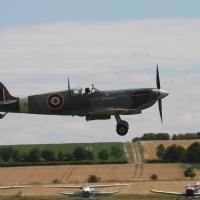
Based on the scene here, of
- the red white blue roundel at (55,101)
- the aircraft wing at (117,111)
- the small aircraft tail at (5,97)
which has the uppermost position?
the small aircraft tail at (5,97)

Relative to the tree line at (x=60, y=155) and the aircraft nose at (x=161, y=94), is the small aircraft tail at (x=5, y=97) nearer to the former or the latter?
the aircraft nose at (x=161, y=94)

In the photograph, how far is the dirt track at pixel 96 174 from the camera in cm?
6950

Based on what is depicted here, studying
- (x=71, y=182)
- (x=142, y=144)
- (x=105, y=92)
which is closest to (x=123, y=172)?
(x=71, y=182)

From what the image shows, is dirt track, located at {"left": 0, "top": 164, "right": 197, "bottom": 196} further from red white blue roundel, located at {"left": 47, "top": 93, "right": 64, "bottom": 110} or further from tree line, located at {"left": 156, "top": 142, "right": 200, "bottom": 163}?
red white blue roundel, located at {"left": 47, "top": 93, "right": 64, "bottom": 110}

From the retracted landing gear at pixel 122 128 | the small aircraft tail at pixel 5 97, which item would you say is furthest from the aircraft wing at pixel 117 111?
the small aircraft tail at pixel 5 97

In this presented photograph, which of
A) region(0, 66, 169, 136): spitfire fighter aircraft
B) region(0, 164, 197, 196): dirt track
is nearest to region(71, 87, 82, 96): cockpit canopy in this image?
region(0, 66, 169, 136): spitfire fighter aircraft

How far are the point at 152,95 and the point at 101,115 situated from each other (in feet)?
10.6

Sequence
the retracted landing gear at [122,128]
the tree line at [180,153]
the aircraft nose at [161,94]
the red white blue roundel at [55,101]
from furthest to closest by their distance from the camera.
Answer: the tree line at [180,153] < the aircraft nose at [161,94] < the red white blue roundel at [55,101] < the retracted landing gear at [122,128]

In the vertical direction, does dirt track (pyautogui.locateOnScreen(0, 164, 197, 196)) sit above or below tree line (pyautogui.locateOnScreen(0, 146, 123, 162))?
below

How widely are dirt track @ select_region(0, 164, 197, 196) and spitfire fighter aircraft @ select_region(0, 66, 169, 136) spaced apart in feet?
95.3

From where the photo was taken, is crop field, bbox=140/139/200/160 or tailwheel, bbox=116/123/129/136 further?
crop field, bbox=140/139/200/160

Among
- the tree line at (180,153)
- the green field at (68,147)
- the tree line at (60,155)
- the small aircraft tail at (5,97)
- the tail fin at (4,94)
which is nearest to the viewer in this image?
the small aircraft tail at (5,97)

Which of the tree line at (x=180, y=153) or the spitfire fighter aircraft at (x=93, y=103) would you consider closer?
the spitfire fighter aircraft at (x=93, y=103)

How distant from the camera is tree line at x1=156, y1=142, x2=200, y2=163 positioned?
109325 mm
